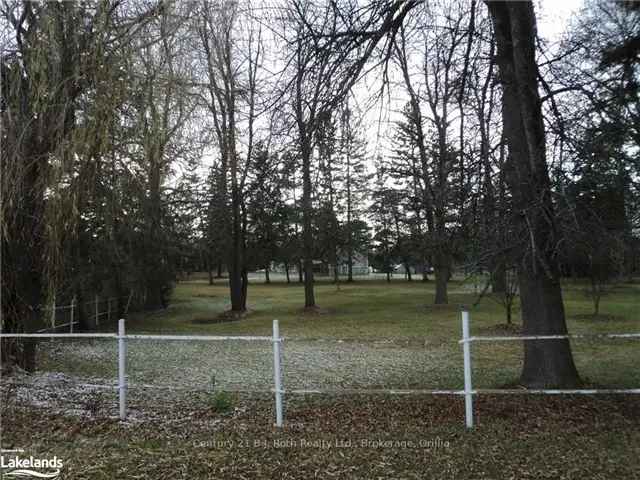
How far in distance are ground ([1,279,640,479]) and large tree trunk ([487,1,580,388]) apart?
0.47 m

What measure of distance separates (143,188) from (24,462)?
13.8ft

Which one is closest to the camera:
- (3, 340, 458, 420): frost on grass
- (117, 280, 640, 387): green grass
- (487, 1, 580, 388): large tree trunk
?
(487, 1, 580, 388): large tree trunk

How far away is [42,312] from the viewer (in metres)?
7.68

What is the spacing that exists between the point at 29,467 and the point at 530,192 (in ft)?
16.4

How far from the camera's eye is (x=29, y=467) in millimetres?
3754

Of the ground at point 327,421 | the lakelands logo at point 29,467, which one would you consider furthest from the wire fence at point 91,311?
the lakelands logo at point 29,467

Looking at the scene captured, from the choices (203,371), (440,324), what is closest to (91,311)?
(203,371)

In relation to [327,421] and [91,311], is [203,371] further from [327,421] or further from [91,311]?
[91,311]

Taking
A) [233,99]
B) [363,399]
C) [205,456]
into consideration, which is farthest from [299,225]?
[205,456]

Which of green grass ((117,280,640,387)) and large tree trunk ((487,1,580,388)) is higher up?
large tree trunk ((487,1,580,388))

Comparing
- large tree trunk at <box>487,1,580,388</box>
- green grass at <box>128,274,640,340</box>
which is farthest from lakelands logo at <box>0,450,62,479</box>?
green grass at <box>128,274,640,340</box>

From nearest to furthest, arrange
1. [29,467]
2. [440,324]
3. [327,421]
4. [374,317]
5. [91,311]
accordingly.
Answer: [29,467], [327,421], [440,324], [91,311], [374,317]

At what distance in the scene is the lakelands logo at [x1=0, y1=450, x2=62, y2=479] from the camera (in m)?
3.65

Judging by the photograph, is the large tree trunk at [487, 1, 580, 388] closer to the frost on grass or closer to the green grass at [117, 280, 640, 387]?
the green grass at [117, 280, 640, 387]
